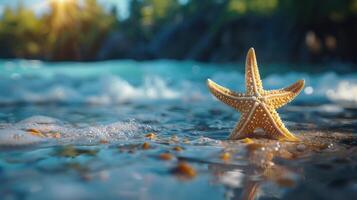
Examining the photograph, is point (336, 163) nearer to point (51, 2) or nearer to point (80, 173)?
point (80, 173)

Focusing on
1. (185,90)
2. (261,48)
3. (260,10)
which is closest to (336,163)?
(185,90)

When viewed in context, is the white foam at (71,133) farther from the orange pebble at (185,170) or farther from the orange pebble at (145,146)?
the orange pebble at (185,170)

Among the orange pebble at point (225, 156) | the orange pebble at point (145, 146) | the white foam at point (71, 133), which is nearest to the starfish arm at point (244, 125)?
the orange pebble at point (225, 156)

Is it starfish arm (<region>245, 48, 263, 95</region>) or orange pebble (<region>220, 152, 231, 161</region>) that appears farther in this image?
starfish arm (<region>245, 48, 263, 95</region>)

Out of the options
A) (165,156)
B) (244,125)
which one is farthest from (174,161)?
(244,125)

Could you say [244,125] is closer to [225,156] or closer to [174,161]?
[225,156]

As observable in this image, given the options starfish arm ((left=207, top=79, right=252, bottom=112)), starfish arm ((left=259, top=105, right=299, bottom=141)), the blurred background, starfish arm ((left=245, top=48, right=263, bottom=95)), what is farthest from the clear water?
the blurred background

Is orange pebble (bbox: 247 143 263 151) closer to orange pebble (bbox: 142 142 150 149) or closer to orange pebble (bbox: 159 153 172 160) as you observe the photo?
orange pebble (bbox: 159 153 172 160)
